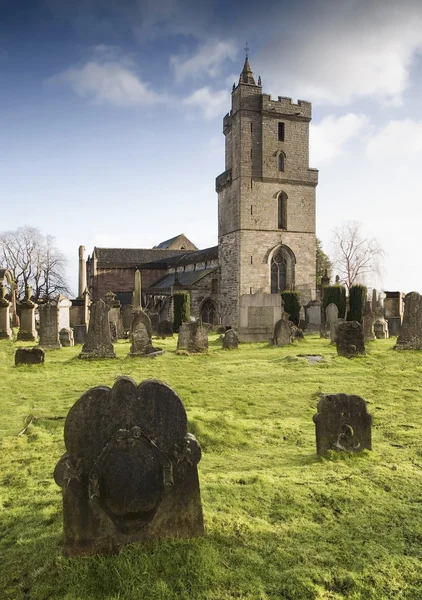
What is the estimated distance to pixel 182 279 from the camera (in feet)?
122

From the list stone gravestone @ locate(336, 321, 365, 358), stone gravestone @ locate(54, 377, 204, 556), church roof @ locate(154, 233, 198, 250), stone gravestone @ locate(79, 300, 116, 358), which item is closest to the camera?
stone gravestone @ locate(54, 377, 204, 556)

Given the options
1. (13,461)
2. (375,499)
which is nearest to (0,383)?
(13,461)

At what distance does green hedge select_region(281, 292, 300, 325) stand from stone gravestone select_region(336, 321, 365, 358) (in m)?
13.6

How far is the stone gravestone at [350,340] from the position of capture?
39.3 feet

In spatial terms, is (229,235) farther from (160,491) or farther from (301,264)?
(160,491)

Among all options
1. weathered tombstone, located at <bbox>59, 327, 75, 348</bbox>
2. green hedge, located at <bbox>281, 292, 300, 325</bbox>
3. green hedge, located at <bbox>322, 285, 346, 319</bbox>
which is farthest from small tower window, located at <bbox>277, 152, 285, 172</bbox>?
weathered tombstone, located at <bbox>59, 327, 75, 348</bbox>

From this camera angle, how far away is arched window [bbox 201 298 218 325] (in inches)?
1278

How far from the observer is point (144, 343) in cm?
1284

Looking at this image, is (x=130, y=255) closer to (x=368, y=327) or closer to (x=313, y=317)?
(x=313, y=317)

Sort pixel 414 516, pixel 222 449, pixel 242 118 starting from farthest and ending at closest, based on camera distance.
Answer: pixel 242 118 → pixel 222 449 → pixel 414 516

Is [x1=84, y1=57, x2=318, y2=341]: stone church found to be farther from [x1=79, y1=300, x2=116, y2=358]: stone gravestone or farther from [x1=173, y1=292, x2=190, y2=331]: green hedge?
[x1=79, y1=300, x2=116, y2=358]: stone gravestone

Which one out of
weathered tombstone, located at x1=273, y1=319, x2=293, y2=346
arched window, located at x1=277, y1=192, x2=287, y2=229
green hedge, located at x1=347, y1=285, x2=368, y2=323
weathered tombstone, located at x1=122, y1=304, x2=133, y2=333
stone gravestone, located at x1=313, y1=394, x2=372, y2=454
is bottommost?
stone gravestone, located at x1=313, y1=394, x2=372, y2=454

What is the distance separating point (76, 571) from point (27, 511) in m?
1.02

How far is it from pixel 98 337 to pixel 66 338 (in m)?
4.75
